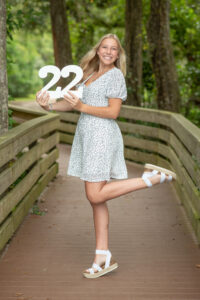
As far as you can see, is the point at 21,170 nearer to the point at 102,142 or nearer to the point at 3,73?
the point at 3,73

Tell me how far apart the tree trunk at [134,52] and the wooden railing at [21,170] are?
4785 mm

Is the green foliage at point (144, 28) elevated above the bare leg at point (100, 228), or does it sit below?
above

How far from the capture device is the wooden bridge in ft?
14.9

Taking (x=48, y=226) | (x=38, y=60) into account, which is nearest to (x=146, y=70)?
(x=48, y=226)

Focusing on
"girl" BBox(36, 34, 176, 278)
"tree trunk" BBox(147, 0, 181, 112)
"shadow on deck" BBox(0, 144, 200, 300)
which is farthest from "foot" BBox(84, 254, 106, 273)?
"tree trunk" BBox(147, 0, 181, 112)

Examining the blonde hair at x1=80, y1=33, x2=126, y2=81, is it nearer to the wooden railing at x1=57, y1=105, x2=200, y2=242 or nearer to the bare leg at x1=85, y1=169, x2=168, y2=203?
the bare leg at x1=85, y1=169, x2=168, y2=203

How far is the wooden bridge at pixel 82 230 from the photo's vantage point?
455 centimetres

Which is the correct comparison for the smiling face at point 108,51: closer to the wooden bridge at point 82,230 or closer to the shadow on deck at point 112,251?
the wooden bridge at point 82,230

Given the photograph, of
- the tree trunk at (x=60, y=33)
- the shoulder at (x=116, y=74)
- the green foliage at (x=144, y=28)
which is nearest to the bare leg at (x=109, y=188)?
the shoulder at (x=116, y=74)

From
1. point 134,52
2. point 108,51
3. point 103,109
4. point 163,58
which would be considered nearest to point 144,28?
point 134,52

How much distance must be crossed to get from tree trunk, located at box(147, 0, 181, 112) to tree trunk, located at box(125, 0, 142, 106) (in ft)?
5.29

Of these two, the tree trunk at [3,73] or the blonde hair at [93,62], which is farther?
the tree trunk at [3,73]

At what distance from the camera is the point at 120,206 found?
7.45 meters

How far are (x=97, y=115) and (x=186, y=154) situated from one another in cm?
267
